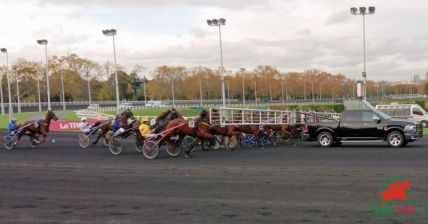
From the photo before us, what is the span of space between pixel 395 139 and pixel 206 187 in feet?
39.6

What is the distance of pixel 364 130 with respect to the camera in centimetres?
2066

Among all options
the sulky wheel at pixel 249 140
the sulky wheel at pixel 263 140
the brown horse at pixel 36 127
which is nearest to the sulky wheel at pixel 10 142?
the brown horse at pixel 36 127

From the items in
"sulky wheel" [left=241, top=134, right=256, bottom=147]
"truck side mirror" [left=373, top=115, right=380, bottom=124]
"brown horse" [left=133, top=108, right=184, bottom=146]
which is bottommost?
"sulky wheel" [left=241, top=134, right=256, bottom=147]

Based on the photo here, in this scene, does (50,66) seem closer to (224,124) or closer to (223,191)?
(224,124)

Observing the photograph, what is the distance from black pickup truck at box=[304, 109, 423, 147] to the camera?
2016cm

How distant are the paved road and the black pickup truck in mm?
2563

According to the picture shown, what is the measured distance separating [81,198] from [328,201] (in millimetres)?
4862

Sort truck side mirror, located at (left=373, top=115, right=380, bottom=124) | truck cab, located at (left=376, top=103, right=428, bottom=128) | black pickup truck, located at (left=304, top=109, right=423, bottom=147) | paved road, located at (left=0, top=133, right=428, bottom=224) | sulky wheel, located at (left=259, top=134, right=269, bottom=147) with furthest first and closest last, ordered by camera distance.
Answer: truck cab, located at (left=376, top=103, right=428, bottom=128)
sulky wheel, located at (left=259, top=134, right=269, bottom=147)
truck side mirror, located at (left=373, top=115, right=380, bottom=124)
black pickup truck, located at (left=304, top=109, right=423, bottom=147)
paved road, located at (left=0, top=133, right=428, bottom=224)

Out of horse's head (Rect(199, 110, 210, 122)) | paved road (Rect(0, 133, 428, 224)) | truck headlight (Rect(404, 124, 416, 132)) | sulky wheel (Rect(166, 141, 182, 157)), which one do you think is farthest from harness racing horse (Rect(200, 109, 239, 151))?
truck headlight (Rect(404, 124, 416, 132))

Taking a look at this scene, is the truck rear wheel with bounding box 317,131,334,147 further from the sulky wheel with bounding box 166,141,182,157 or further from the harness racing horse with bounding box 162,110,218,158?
the sulky wheel with bounding box 166,141,182,157

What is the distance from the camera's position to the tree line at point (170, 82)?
372ft

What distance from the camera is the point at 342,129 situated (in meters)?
21.0

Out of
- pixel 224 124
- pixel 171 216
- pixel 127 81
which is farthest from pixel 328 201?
pixel 127 81

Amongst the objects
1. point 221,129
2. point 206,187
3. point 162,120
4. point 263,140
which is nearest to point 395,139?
point 263,140
